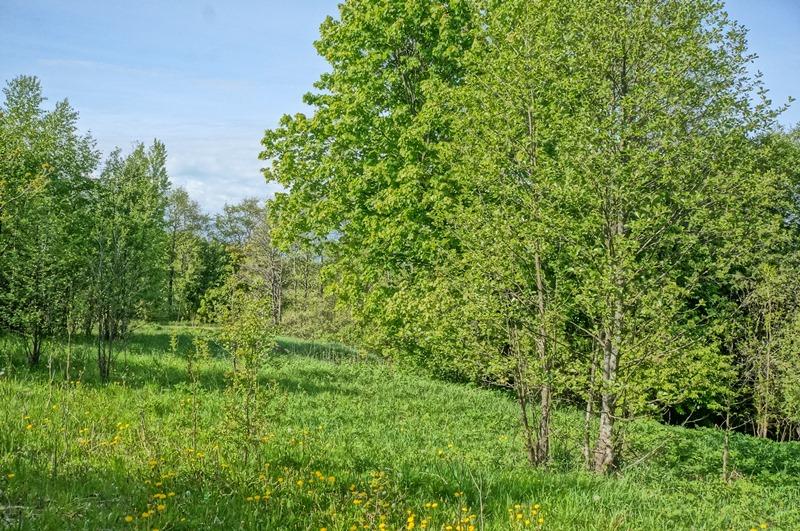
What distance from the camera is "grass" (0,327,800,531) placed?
5.12 metres

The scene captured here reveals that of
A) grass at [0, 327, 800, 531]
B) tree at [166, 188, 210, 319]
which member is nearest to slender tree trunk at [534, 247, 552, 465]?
grass at [0, 327, 800, 531]

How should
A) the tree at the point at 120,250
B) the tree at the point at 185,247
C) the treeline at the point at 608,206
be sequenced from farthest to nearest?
the tree at the point at 185,247 < the tree at the point at 120,250 < the treeline at the point at 608,206

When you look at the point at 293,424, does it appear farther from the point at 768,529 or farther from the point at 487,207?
the point at 768,529

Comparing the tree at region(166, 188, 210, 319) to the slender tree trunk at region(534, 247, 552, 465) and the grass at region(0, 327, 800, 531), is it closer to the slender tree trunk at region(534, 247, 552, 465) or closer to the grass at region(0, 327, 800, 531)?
the grass at region(0, 327, 800, 531)

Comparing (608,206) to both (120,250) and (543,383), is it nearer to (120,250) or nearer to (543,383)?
(543,383)

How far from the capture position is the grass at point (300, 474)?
16.8 ft

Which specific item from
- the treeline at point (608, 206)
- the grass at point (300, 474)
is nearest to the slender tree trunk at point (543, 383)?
the treeline at point (608, 206)

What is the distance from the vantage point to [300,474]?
247 inches

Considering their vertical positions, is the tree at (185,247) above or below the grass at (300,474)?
above

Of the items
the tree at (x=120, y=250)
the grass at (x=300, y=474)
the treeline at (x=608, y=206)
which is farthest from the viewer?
the tree at (x=120, y=250)

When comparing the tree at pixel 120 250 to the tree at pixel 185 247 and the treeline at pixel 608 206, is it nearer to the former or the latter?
the treeline at pixel 608 206

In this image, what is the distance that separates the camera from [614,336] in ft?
27.5

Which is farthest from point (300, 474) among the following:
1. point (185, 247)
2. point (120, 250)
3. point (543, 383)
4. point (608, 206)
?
point (185, 247)

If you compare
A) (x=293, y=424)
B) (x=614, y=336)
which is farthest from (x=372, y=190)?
(x=614, y=336)
